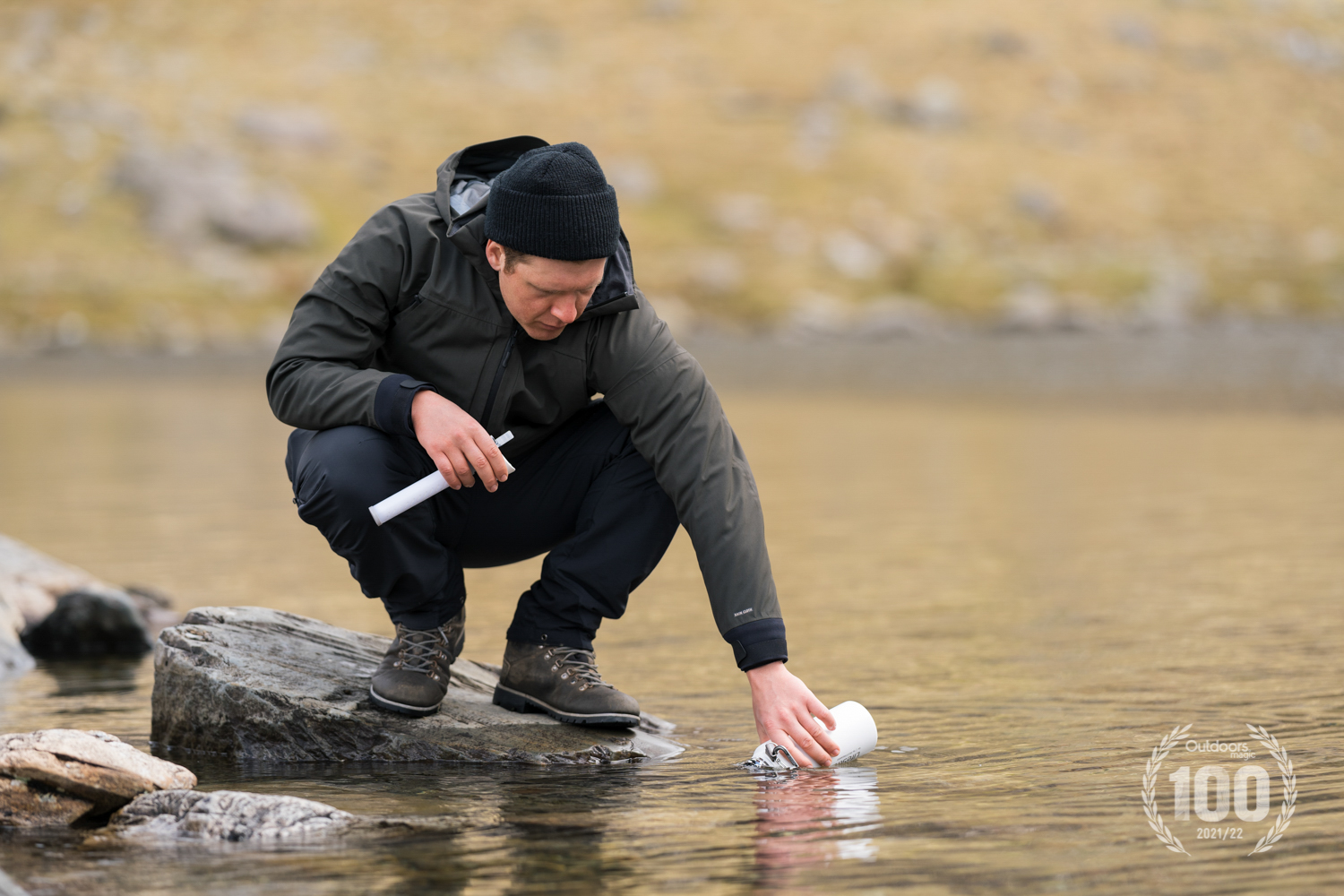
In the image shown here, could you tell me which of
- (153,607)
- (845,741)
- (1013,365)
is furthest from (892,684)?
(1013,365)

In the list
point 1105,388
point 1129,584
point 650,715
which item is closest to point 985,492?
point 1129,584

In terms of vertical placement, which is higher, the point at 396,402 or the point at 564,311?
the point at 564,311

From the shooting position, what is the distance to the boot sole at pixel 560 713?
461cm

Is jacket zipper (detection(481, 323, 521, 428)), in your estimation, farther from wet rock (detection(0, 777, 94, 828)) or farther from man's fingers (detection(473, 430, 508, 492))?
wet rock (detection(0, 777, 94, 828))

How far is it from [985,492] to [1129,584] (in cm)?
431

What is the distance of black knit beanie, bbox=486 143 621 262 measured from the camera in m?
3.87

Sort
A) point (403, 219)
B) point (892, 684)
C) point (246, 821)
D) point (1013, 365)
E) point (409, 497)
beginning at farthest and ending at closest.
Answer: point (1013, 365)
point (892, 684)
point (403, 219)
point (409, 497)
point (246, 821)

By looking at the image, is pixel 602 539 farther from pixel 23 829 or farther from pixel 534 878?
pixel 23 829

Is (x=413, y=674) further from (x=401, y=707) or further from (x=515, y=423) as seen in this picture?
(x=515, y=423)

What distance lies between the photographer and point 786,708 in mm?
3990

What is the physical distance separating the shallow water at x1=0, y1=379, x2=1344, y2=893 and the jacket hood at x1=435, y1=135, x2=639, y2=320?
1249mm

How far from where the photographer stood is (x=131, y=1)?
8806 cm

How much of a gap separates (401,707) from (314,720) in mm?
255

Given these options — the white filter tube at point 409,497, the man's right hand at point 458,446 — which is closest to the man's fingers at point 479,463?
the man's right hand at point 458,446
